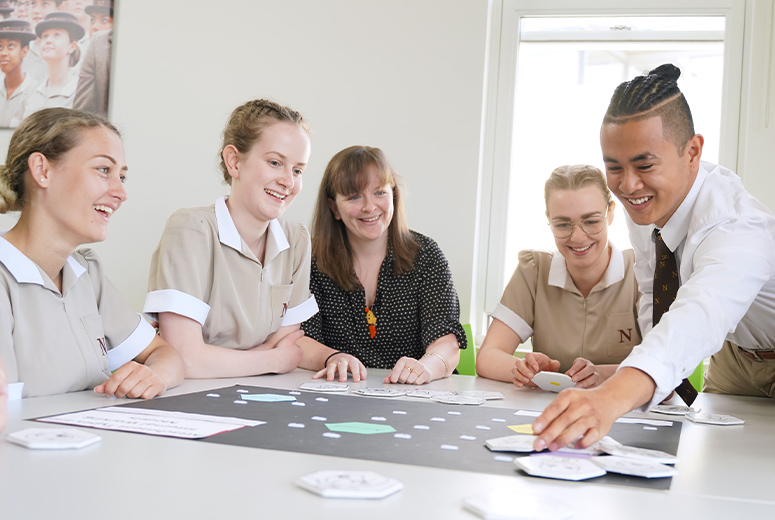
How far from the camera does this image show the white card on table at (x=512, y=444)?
95cm

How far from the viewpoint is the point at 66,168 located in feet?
4.92

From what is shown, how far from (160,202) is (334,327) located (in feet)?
4.88

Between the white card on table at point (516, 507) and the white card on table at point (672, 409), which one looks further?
the white card on table at point (672, 409)

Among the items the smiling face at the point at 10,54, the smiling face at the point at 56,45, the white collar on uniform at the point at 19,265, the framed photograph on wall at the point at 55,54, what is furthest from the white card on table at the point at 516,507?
the smiling face at the point at 10,54

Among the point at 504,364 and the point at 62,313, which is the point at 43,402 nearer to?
the point at 62,313

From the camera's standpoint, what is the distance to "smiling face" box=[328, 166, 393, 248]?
2.33 meters

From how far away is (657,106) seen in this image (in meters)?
1.45

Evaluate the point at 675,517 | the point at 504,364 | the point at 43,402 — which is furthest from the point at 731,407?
the point at 43,402

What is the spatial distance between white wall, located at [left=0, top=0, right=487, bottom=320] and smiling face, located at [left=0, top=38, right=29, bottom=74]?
331 millimetres

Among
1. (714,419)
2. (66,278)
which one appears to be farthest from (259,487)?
(714,419)

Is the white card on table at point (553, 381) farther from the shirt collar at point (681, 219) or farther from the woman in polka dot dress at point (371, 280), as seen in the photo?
the woman in polka dot dress at point (371, 280)

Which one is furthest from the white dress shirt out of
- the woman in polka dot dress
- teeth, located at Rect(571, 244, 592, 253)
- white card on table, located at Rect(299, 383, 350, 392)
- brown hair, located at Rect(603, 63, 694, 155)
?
the woman in polka dot dress

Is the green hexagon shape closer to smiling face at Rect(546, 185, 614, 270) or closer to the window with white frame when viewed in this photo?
smiling face at Rect(546, 185, 614, 270)

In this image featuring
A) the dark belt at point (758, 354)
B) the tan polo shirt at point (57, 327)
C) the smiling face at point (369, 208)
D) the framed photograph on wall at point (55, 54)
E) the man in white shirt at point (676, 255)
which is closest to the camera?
the man in white shirt at point (676, 255)
